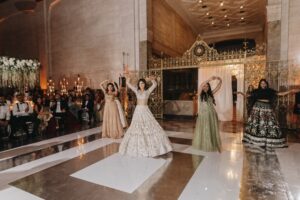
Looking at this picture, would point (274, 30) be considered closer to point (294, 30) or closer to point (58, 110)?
point (294, 30)

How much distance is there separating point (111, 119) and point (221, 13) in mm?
10643

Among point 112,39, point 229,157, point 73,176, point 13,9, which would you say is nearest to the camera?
point 73,176

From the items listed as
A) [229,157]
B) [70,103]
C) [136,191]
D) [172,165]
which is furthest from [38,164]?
[70,103]

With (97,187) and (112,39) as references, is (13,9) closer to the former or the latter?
(112,39)

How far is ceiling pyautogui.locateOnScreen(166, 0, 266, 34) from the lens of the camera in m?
12.0

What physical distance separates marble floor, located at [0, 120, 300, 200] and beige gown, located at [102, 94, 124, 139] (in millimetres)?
963

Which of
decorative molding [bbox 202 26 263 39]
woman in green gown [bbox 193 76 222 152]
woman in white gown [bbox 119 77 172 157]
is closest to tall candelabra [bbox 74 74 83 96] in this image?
woman in white gown [bbox 119 77 172 157]

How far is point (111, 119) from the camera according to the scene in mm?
6484

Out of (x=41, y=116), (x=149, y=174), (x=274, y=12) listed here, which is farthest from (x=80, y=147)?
(x=274, y=12)

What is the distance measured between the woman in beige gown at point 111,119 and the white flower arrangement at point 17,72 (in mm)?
6574

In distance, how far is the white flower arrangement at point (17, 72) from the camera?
10303mm

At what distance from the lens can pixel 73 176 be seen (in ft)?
11.9

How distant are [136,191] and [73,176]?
1.23 metres

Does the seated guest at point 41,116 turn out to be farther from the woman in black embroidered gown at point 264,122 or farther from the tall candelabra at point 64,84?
the woman in black embroidered gown at point 264,122
